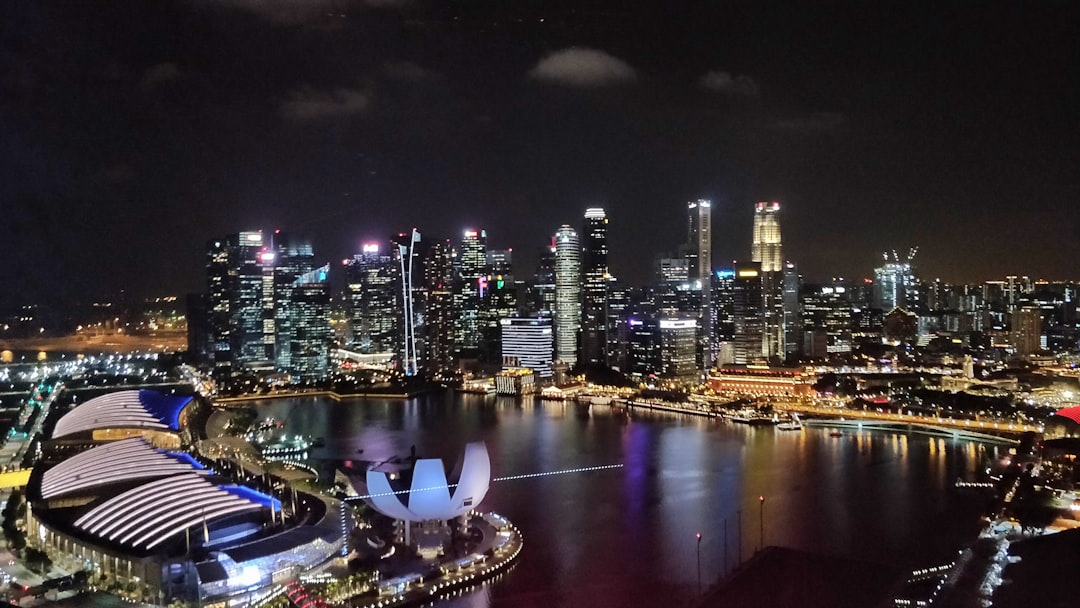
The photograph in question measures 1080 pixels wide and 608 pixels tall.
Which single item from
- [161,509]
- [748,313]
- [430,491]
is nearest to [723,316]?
[748,313]

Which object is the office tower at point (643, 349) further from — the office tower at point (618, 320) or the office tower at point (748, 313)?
the office tower at point (748, 313)

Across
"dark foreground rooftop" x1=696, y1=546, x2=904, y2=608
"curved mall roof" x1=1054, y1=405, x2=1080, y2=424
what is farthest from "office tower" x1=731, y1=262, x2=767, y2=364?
"dark foreground rooftop" x1=696, y1=546, x2=904, y2=608

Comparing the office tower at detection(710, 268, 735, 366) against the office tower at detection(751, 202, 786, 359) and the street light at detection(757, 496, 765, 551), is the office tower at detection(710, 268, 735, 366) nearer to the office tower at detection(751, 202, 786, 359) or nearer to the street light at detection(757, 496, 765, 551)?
the office tower at detection(751, 202, 786, 359)

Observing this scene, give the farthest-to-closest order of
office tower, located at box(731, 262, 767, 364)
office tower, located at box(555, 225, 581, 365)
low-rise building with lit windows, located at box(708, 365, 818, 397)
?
office tower, located at box(731, 262, 767, 364) < office tower, located at box(555, 225, 581, 365) < low-rise building with lit windows, located at box(708, 365, 818, 397)

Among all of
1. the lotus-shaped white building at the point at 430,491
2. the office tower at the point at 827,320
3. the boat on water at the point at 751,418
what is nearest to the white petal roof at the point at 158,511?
the lotus-shaped white building at the point at 430,491

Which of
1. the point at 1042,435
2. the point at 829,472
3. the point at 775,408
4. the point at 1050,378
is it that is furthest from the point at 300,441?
the point at 1050,378

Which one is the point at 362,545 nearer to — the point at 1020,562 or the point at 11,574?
the point at 11,574

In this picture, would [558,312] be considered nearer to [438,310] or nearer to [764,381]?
[438,310]
